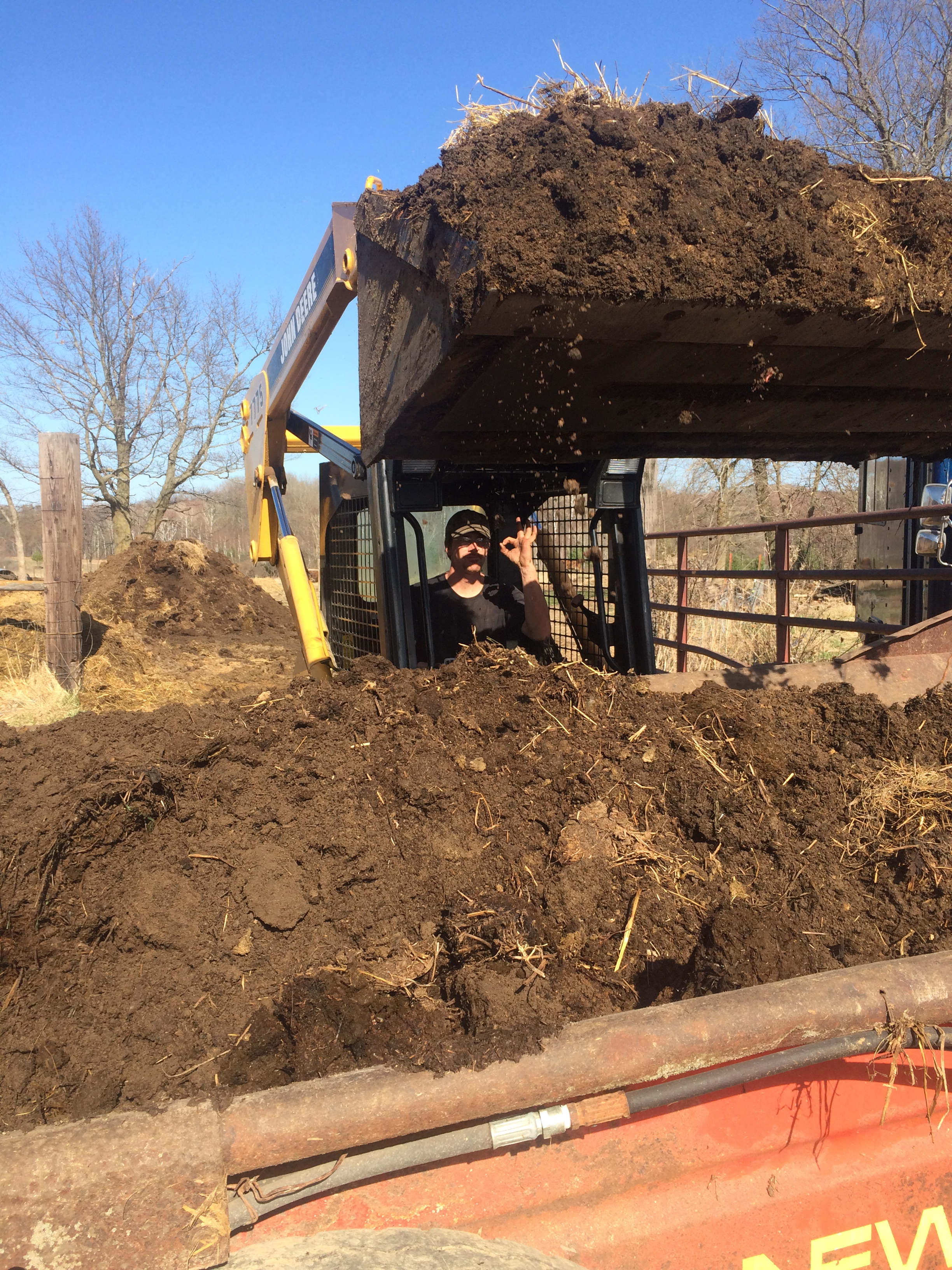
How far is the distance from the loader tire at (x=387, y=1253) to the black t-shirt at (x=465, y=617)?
276 centimetres

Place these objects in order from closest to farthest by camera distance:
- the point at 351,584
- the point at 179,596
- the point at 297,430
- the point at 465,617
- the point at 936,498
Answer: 1. the point at 936,498
2. the point at 465,617
3. the point at 351,584
4. the point at 297,430
5. the point at 179,596

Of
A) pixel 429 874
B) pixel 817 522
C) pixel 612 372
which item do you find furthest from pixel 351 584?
pixel 817 522

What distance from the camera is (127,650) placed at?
9320 millimetres

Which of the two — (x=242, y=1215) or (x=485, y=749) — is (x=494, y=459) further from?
(x=242, y=1215)

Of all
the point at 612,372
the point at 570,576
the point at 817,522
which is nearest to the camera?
the point at 612,372

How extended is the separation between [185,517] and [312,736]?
58.0 meters

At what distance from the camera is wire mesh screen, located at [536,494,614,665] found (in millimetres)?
4277

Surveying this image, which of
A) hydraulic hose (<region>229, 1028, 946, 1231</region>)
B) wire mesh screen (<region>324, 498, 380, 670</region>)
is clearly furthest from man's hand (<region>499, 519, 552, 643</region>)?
hydraulic hose (<region>229, 1028, 946, 1231</region>)

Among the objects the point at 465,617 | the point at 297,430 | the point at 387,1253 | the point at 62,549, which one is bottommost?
the point at 387,1253

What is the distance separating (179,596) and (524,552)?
10643 mm

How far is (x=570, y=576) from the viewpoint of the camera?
4375 mm

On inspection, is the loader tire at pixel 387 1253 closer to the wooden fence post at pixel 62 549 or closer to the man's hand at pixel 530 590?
the man's hand at pixel 530 590

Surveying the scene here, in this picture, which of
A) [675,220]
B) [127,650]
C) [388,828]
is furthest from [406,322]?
[127,650]

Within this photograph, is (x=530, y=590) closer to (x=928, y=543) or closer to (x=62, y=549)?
(x=928, y=543)
